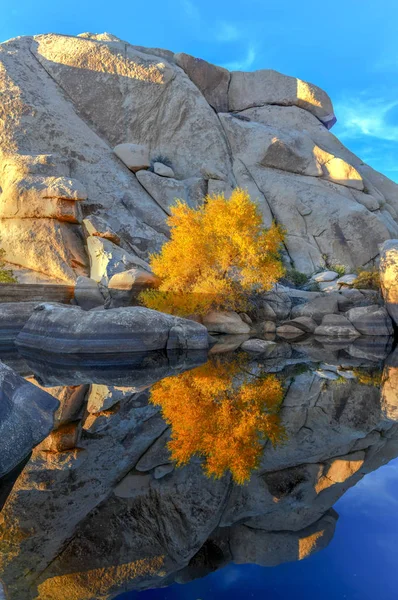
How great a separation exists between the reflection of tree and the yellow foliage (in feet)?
29.6

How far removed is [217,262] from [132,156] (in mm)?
15386

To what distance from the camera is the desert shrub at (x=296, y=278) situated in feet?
93.4

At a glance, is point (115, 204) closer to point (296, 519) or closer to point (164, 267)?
point (164, 267)

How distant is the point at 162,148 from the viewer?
3475 cm

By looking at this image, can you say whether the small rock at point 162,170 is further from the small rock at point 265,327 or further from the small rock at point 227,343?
the small rock at point 227,343

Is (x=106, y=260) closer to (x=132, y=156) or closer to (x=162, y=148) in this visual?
(x=132, y=156)

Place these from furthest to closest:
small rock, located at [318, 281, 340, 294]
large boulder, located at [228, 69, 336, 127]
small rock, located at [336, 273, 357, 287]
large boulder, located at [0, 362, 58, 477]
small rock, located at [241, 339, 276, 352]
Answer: large boulder, located at [228, 69, 336, 127]
small rock, located at [318, 281, 340, 294]
small rock, located at [336, 273, 357, 287]
small rock, located at [241, 339, 276, 352]
large boulder, located at [0, 362, 58, 477]

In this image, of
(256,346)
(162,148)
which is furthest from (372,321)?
(162,148)

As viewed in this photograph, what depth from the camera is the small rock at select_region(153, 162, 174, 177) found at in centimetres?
3184

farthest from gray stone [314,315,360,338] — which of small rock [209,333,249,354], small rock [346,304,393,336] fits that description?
small rock [209,333,249,354]

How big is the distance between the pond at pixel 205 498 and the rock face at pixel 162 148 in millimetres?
20819

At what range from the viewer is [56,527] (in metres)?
3.75

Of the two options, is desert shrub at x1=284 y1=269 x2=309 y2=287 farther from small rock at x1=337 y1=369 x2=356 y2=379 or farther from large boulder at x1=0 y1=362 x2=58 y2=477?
large boulder at x1=0 y1=362 x2=58 y2=477

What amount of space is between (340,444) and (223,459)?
5.65ft
